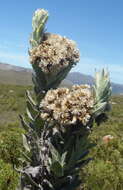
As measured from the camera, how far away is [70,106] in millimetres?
4207

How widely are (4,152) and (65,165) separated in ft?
19.2

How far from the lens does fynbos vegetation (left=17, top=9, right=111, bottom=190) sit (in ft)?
14.0

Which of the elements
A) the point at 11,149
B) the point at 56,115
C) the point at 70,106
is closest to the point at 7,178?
the point at 11,149

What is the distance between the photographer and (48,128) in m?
4.78

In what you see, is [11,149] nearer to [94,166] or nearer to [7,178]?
[94,166]

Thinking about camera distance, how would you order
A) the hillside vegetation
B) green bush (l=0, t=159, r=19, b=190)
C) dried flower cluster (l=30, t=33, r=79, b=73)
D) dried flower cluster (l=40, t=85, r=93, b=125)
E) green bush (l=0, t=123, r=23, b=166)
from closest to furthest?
dried flower cluster (l=40, t=85, r=93, b=125) < dried flower cluster (l=30, t=33, r=79, b=73) < green bush (l=0, t=159, r=19, b=190) < the hillside vegetation < green bush (l=0, t=123, r=23, b=166)

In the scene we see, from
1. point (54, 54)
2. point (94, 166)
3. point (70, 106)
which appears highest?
point (54, 54)

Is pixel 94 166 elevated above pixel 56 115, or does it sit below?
below

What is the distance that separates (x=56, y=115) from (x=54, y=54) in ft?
2.91

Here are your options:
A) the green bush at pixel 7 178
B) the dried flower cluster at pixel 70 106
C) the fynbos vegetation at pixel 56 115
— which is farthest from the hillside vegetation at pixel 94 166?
the dried flower cluster at pixel 70 106

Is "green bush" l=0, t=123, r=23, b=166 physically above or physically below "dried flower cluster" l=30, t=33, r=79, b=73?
below

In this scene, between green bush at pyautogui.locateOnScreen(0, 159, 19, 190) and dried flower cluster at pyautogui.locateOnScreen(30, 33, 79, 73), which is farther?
green bush at pyautogui.locateOnScreen(0, 159, 19, 190)

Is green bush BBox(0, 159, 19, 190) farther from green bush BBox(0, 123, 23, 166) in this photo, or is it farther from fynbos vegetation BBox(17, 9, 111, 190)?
fynbos vegetation BBox(17, 9, 111, 190)

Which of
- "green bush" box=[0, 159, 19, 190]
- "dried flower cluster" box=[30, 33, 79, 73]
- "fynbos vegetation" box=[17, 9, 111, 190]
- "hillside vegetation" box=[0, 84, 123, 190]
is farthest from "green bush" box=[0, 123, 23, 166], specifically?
"dried flower cluster" box=[30, 33, 79, 73]
